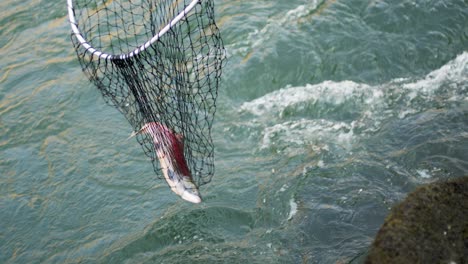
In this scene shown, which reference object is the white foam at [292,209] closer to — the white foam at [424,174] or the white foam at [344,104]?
the white foam at [344,104]

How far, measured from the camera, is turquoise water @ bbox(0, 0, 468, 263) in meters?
5.68

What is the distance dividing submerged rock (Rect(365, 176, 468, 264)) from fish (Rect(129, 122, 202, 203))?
1.89 metres

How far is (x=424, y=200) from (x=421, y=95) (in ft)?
10.9

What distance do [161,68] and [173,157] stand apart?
160 cm

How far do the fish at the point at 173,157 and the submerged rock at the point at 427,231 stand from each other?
1887 millimetres

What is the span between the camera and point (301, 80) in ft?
25.0

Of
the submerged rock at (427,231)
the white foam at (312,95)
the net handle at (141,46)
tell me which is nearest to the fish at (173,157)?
the net handle at (141,46)

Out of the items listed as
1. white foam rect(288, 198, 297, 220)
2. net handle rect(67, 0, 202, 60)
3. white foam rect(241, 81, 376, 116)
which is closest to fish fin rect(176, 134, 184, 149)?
net handle rect(67, 0, 202, 60)

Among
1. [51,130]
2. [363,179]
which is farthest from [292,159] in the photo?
[51,130]

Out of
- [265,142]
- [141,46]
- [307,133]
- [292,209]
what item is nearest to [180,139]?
[141,46]

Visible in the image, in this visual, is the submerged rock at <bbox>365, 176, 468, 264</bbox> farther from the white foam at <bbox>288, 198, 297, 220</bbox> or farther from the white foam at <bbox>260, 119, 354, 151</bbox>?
the white foam at <bbox>260, 119, 354, 151</bbox>

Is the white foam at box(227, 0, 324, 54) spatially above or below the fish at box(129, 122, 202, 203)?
below

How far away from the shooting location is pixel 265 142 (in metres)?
6.84

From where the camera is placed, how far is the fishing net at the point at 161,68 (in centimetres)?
463
